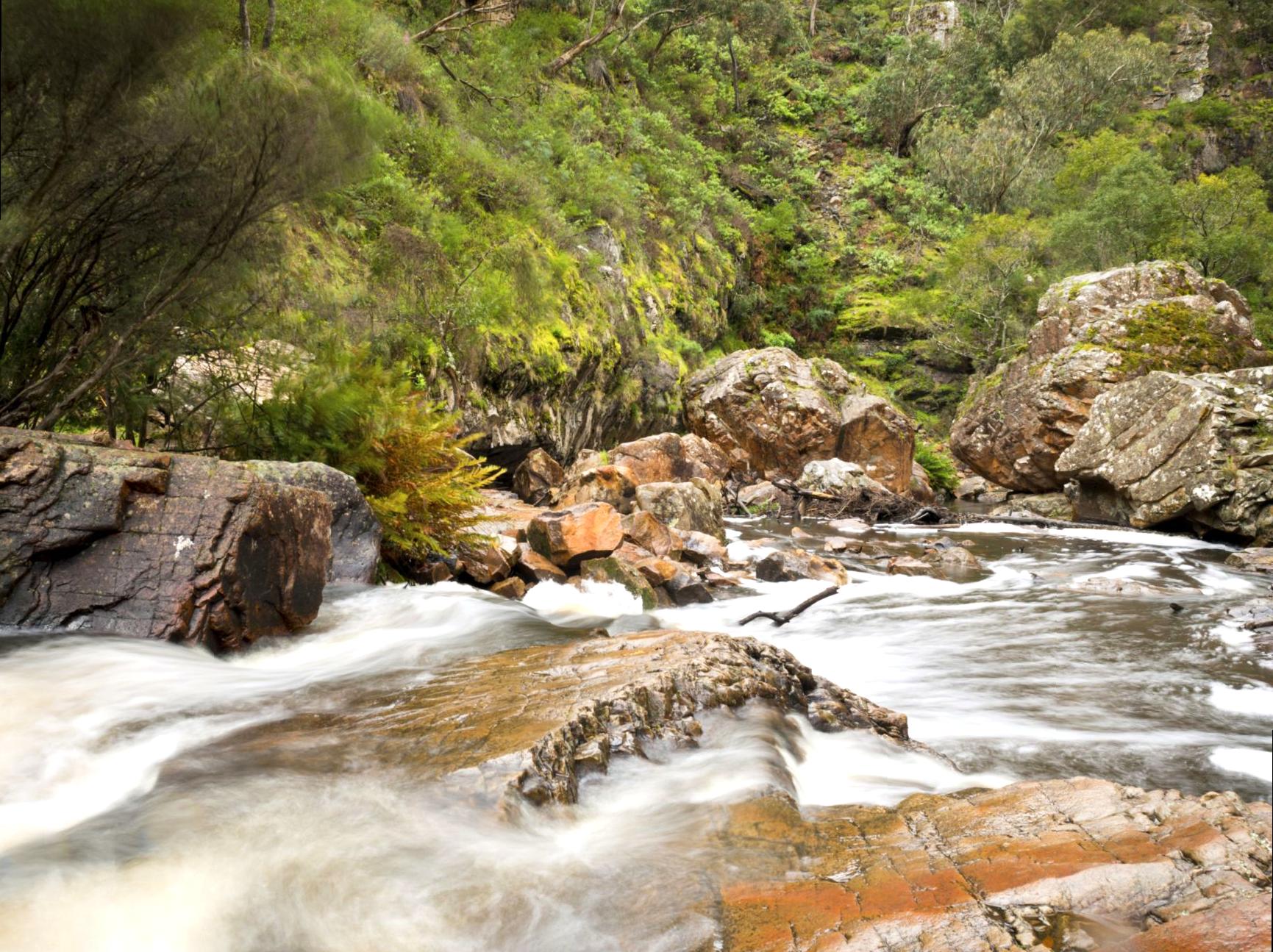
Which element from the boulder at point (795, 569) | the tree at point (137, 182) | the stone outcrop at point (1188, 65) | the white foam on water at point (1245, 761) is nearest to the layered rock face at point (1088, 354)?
the boulder at point (795, 569)

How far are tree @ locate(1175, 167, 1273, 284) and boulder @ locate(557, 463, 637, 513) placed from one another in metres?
21.1

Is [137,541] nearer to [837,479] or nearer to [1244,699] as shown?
[1244,699]

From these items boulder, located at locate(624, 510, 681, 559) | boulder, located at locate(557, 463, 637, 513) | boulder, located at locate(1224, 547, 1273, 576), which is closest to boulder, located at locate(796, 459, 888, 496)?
boulder, located at locate(557, 463, 637, 513)

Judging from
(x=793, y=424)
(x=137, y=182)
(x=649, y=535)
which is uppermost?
(x=137, y=182)

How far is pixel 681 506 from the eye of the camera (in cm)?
1109

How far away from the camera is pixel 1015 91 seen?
34719 mm

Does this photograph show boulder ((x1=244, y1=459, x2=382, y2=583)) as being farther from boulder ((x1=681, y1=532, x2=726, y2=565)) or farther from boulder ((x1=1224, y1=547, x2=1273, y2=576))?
boulder ((x1=1224, y1=547, x2=1273, y2=576))

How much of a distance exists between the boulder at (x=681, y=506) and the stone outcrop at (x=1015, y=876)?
26.6ft

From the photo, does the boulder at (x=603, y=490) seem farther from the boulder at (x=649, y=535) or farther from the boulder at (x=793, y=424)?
the boulder at (x=793, y=424)

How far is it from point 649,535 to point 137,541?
569 centimetres

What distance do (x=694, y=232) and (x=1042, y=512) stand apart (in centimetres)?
1316

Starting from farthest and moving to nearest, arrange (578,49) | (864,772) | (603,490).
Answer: (578,49) → (603,490) → (864,772)

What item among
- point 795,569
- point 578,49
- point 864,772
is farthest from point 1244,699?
point 578,49

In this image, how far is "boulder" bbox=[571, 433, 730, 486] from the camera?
13.7 metres
